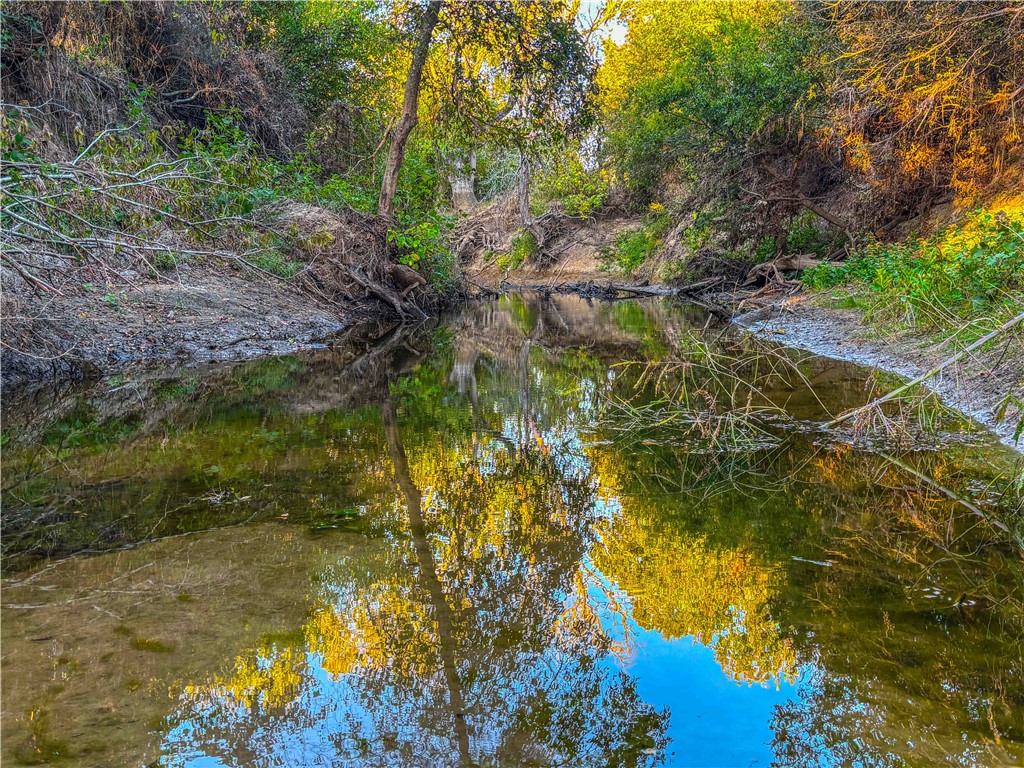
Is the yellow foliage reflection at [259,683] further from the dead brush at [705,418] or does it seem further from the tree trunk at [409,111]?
the tree trunk at [409,111]

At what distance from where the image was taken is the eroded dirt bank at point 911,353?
5.85 meters

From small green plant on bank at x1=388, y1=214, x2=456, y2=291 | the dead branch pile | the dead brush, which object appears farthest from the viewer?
small green plant on bank at x1=388, y1=214, x2=456, y2=291

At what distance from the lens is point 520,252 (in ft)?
104

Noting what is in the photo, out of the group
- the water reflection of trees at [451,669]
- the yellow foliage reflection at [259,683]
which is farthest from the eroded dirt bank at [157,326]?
the yellow foliage reflection at [259,683]

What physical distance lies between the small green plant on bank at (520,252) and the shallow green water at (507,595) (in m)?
25.5

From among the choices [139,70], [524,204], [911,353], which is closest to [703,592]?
[911,353]

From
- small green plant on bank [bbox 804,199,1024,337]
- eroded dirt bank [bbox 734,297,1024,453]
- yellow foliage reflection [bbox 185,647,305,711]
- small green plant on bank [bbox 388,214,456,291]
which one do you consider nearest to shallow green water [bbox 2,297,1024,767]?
yellow foliage reflection [bbox 185,647,305,711]

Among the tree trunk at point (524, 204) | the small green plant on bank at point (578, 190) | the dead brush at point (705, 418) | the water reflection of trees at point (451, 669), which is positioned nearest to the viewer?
the water reflection of trees at point (451, 669)

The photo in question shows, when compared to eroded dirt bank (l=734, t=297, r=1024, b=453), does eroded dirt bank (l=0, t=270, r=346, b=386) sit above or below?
above

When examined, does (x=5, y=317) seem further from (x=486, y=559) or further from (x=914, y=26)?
(x=914, y=26)

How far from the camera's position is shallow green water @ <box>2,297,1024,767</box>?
2.41 m

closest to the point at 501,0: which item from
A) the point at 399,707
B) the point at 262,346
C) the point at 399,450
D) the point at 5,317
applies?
the point at 262,346

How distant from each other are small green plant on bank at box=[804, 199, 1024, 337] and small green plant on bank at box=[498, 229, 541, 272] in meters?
19.4

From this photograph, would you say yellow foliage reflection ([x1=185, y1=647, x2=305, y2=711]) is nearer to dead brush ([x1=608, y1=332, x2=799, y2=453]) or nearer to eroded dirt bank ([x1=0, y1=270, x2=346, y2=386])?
dead brush ([x1=608, y1=332, x2=799, y2=453])
